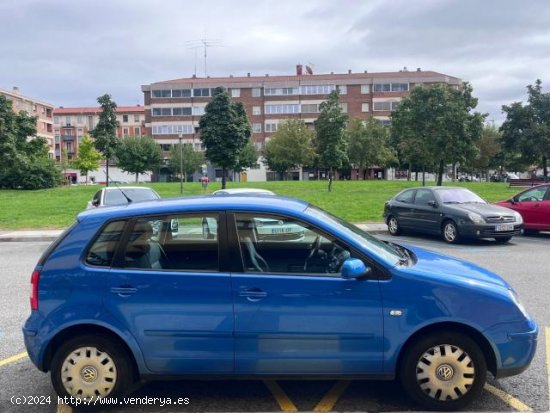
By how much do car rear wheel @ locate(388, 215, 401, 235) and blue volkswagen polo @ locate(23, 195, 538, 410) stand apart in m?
10.6

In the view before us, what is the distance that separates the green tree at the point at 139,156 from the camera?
7306 centimetres

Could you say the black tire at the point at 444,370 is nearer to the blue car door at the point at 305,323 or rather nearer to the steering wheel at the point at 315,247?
the blue car door at the point at 305,323

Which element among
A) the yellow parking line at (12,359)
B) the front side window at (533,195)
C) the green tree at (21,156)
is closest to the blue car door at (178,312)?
the yellow parking line at (12,359)

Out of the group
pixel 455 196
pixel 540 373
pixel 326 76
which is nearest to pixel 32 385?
pixel 540 373

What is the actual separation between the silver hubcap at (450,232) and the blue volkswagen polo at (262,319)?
29.7 feet

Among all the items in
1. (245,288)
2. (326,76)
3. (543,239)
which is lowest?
(543,239)

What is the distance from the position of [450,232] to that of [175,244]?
33.0 feet

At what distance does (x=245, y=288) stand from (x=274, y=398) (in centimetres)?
97

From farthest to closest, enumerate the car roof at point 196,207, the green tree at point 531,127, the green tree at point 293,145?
the green tree at point 293,145 → the green tree at point 531,127 → the car roof at point 196,207

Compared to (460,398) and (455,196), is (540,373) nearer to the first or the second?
(460,398)

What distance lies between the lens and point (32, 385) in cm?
413

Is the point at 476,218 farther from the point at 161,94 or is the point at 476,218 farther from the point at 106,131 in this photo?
the point at 161,94

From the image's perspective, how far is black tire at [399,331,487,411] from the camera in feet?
11.6

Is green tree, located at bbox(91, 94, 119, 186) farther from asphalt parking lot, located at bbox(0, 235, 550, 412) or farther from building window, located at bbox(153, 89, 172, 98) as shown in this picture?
building window, located at bbox(153, 89, 172, 98)
